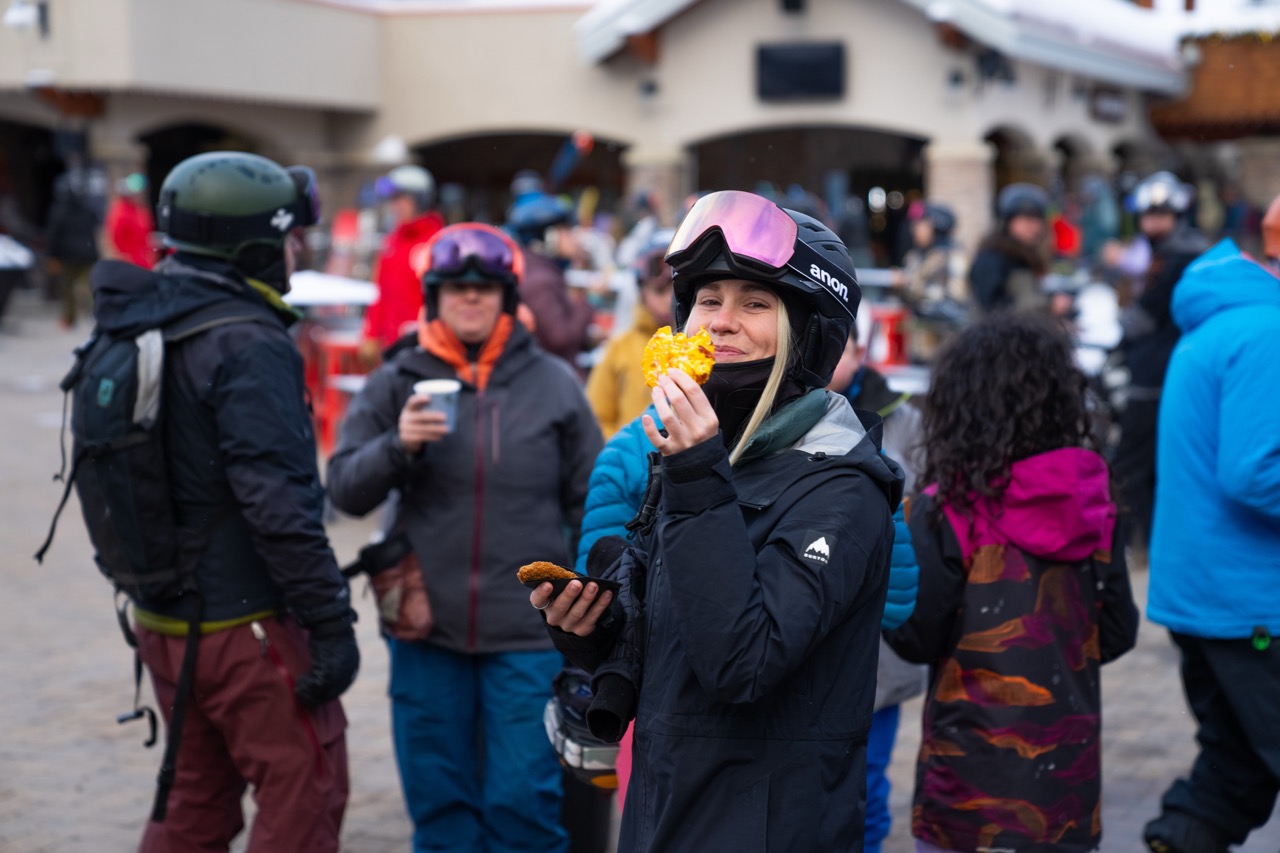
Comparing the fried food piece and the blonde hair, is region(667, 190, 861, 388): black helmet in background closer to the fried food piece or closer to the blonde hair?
the blonde hair

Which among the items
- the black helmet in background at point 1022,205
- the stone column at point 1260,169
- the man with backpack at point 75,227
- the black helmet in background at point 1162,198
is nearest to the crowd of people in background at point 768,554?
the black helmet in background at point 1162,198

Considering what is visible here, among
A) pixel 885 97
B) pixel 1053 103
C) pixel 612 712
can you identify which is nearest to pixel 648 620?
pixel 612 712

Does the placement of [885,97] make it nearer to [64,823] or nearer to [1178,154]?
[1178,154]

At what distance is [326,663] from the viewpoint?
360 cm

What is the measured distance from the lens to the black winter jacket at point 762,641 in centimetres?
221

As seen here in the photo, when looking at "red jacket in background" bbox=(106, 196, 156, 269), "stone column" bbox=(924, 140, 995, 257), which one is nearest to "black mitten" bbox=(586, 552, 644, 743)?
"red jacket in background" bbox=(106, 196, 156, 269)

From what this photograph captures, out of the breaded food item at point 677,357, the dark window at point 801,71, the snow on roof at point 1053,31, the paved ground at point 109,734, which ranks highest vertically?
the snow on roof at point 1053,31

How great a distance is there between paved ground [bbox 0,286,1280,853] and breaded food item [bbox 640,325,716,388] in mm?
3148

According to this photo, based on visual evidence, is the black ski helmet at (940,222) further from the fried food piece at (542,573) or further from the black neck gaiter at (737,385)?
the fried food piece at (542,573)

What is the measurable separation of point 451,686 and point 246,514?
1.00 meters

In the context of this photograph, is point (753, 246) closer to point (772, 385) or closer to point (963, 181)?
point (772, 385)

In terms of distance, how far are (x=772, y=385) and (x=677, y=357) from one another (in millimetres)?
191

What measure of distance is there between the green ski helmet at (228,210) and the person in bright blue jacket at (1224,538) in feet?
8.50

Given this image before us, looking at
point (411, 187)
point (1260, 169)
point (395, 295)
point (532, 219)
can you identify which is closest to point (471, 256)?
point (532, 219)
